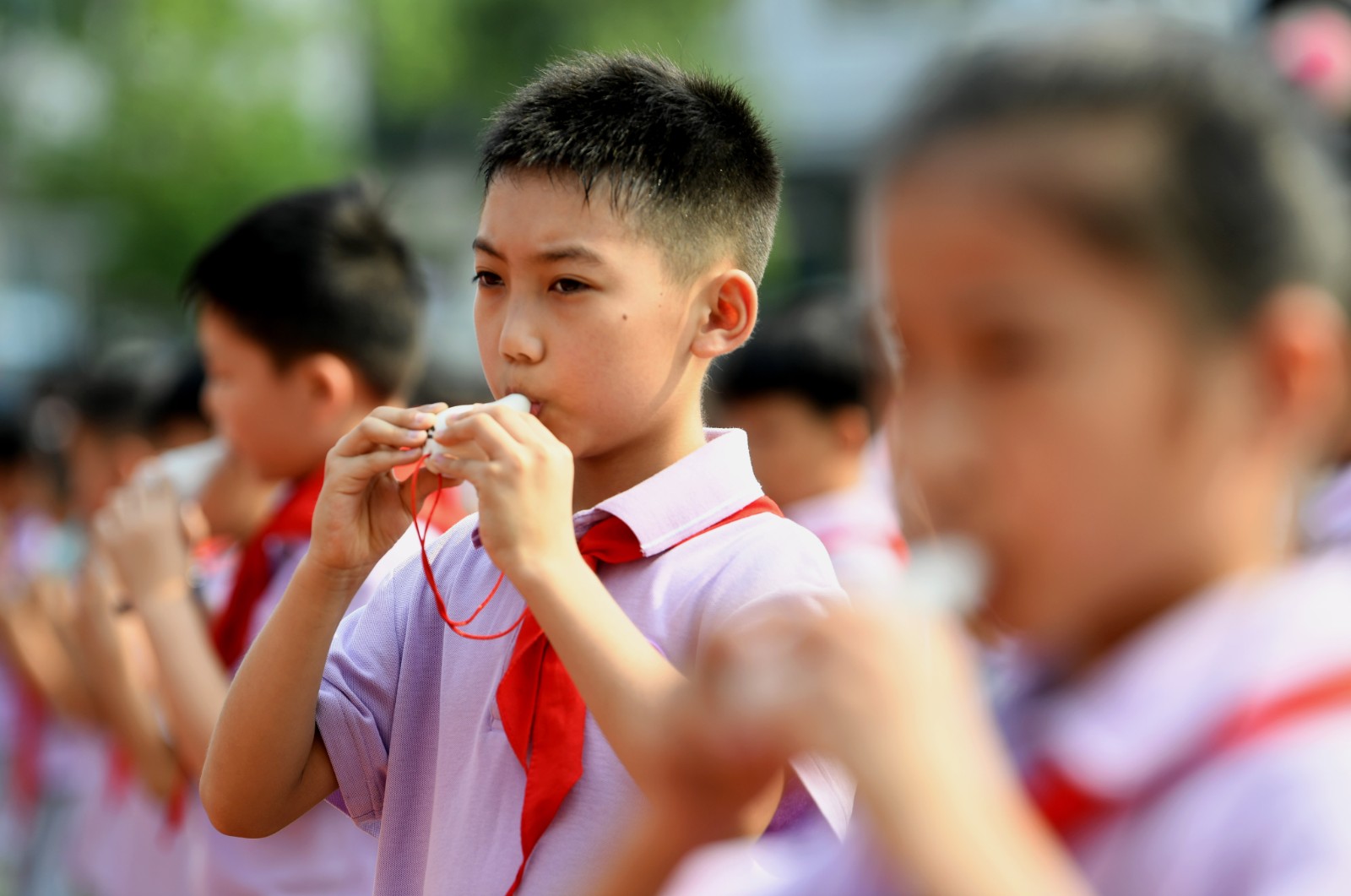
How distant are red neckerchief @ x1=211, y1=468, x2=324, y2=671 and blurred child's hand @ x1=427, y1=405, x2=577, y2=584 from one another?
1.39 m

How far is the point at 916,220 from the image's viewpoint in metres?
1.08

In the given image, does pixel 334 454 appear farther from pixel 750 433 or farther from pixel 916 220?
pixel 750 433

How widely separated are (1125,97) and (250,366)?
2542 mm

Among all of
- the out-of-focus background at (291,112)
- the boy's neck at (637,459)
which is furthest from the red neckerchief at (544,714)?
Answer: the out-of-focus background at (291,112)

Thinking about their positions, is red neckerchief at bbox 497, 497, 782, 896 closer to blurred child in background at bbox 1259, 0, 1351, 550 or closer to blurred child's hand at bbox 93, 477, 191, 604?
blurred child in background at bbox 1259, 0, 1351, 550

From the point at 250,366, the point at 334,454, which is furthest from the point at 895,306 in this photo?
the point at 250,366

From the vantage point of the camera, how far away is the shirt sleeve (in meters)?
2.10

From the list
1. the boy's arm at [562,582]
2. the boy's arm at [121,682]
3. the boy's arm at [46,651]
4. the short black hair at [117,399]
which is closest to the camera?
the boy's arm at [562,582]

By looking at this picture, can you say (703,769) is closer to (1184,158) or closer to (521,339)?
(1184,158)

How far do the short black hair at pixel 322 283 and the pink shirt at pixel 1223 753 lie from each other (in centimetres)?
250

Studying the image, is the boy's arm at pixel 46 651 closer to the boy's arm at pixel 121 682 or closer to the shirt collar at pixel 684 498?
the boy's arm at pixel 121 682

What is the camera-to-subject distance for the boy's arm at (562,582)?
1.72 m

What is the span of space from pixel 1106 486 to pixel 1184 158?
0.23 meters

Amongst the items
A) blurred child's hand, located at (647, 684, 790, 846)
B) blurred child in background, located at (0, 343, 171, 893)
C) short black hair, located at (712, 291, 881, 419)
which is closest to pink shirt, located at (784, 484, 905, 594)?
short black hair, located at (712, 291, 881, 419)
